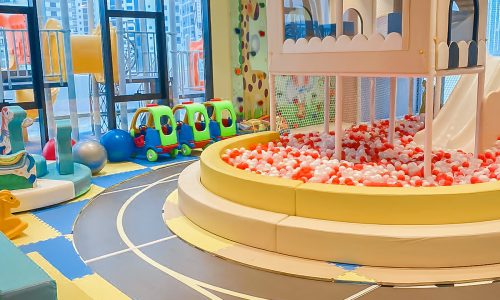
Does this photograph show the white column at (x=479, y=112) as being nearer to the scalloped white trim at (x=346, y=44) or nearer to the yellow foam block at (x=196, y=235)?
the scalloped white trim at (x=346, y=44)

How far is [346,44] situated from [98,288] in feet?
9.38

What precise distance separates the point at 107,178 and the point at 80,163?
37 centimetres

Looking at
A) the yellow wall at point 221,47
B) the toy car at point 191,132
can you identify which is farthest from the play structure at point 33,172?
the yellow wall at point 221,47

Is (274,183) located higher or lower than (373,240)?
higher

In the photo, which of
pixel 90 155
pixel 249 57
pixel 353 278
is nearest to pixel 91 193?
pixel 90 155

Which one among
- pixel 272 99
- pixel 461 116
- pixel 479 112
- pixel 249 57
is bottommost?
pixel 461 116

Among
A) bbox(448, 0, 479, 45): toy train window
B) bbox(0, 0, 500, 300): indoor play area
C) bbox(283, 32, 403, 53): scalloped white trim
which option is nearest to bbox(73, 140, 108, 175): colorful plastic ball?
bbox(0, 0, 500, 300): indoor play area

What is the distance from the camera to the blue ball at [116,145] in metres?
6.65

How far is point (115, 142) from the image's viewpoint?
6656 mm

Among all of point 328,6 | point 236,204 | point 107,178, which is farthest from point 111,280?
point 328,6

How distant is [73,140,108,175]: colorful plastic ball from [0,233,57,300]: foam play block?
12.9ft

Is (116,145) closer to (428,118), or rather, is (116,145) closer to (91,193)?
(91,193)

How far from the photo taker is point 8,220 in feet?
12.8

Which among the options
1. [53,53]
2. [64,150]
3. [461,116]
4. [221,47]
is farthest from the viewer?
[221,47]
